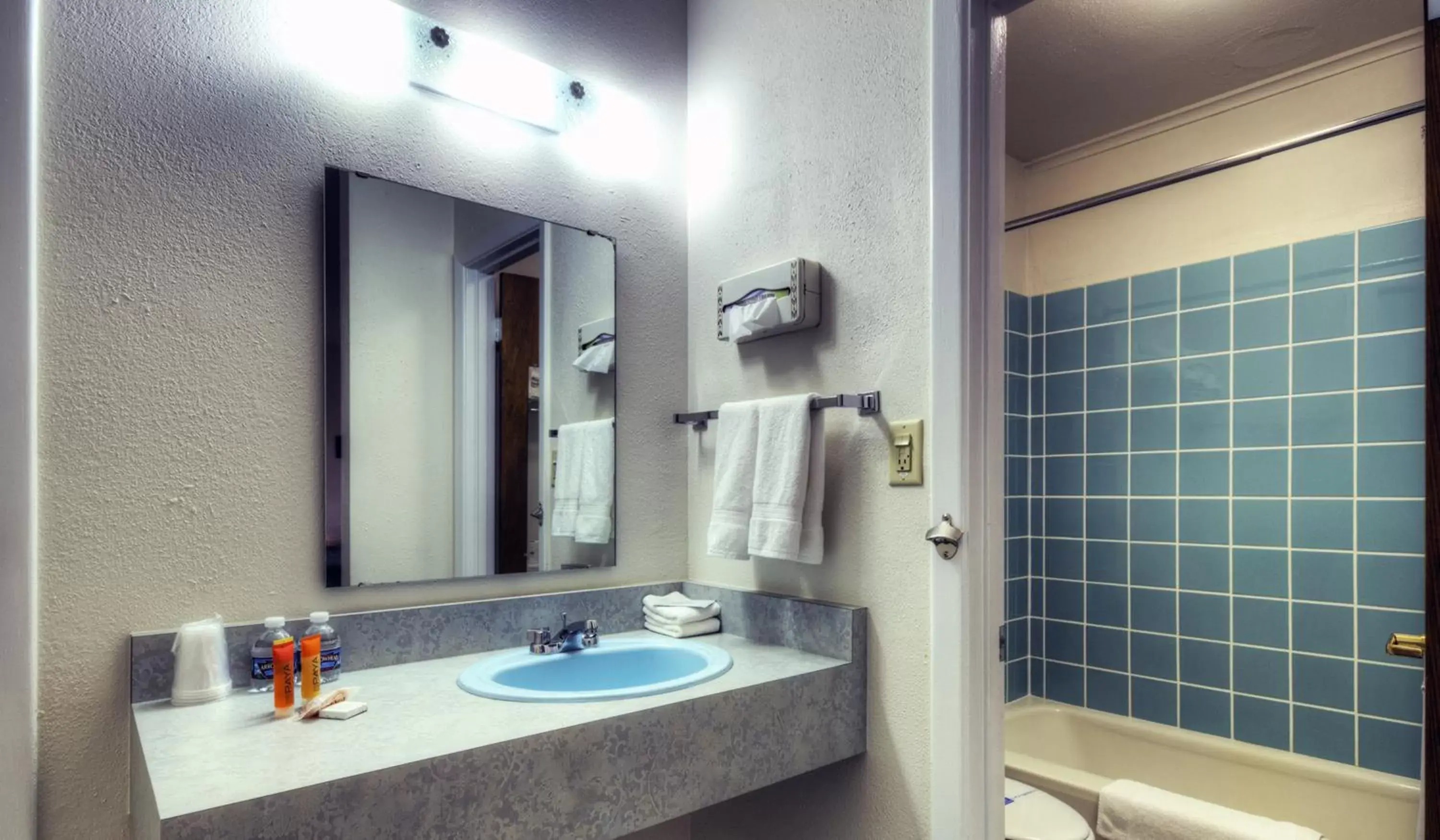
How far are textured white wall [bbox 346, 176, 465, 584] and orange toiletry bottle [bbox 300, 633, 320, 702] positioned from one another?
0.23 meters

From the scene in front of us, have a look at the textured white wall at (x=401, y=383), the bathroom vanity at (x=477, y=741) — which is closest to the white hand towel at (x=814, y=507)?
the bathroom vanity at (x=477, y=741)

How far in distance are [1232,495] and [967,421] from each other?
1.49m

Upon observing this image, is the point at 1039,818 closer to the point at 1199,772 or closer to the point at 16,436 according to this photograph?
the point at 1199,772

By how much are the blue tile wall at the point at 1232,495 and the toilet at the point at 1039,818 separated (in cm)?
63

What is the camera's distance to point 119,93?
4.17ft

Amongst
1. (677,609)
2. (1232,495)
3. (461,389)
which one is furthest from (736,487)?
(1232,495)

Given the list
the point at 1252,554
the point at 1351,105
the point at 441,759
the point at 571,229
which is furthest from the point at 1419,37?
the point at 441,759

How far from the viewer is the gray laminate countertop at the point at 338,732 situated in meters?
0.90

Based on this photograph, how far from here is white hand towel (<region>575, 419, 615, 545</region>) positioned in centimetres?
176

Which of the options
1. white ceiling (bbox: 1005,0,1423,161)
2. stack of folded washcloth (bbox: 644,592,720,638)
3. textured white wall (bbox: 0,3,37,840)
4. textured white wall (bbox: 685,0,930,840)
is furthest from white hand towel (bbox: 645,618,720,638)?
white ceiling (bbox: 1005,0,1423,161)

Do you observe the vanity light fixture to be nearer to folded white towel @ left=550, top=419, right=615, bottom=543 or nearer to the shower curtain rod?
folded white towel @ left=550, top=419, right=615, bottom=543

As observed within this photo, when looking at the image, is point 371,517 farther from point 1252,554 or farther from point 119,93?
point 1252,554

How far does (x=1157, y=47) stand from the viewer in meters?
2.09

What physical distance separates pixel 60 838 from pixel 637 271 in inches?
57.2
